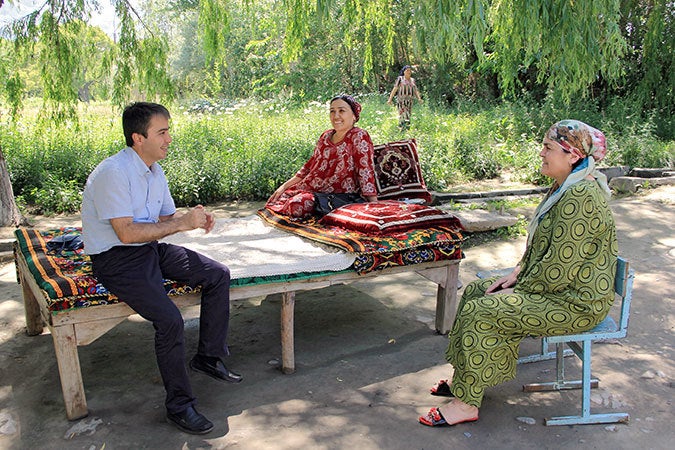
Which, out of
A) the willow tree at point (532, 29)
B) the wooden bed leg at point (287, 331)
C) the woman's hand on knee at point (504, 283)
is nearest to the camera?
the woman's hand on knee at point (504, 283)

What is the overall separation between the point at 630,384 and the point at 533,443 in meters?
0.94

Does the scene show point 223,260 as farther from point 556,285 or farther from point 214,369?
point 556,285

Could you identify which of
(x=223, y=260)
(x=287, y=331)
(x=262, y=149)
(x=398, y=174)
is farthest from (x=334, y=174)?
(x=262, y=149)

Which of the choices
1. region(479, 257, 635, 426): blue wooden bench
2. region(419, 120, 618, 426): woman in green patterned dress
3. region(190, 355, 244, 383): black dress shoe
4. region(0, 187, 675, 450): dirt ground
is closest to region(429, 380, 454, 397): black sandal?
region(0, 187, 675, 450): dirt ground

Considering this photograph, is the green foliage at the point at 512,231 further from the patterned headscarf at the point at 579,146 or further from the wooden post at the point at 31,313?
the wooden post at the point at 31,313

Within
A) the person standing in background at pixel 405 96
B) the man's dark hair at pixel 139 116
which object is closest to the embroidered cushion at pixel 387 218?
the man's dark hair at pixel 139 116

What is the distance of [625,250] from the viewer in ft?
Answer: 20.1

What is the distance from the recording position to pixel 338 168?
17.2 ft

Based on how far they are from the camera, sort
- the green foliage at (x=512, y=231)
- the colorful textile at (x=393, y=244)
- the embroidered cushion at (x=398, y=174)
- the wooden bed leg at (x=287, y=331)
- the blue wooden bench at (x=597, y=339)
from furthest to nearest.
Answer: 1. the green foliage at (x=512, y=231)
2. the embroidered cushion at (x=398, y=174)
3. the colorful textile at (x=393, y=244)
4. the wooden bed leg at (x=287, y=331)
5. the blue wooden bench at (x=597, y=339)

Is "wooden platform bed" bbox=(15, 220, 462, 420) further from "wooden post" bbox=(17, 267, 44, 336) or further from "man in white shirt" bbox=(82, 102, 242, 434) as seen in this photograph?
"man in white shirt" bbox=(82, 102, 242, 434)

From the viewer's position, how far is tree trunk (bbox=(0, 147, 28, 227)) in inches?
269

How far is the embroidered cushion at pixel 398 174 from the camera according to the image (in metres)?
5.45

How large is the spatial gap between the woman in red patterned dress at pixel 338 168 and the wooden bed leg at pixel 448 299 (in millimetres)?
1015

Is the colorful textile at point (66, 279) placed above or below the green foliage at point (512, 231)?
above
